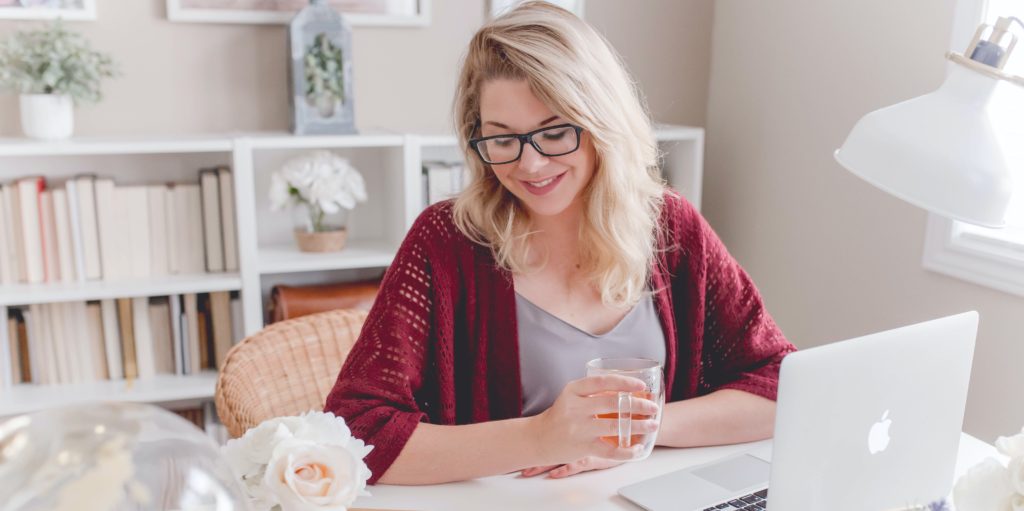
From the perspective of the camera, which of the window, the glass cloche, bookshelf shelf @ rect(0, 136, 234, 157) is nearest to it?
the glass cloche

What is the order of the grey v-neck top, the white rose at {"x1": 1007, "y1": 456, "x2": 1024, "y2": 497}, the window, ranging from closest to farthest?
1. the white rose at {"x1": 1007, "y1": 456, "x2": 1024, "y2": 497}
2. the grey v-neck top
3. the window

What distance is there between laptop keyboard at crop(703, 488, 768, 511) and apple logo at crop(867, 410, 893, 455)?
200 mm

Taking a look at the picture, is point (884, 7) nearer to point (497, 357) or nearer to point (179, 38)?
point (497, 357)

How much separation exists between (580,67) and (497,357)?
53cm

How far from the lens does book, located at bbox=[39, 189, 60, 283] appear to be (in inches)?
92.4

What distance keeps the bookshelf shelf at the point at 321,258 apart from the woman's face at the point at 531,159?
1.16 m

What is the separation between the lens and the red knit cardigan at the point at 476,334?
1355mm

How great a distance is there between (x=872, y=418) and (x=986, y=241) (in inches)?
50.6

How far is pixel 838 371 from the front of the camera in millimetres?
918

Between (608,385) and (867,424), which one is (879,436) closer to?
(867,424)

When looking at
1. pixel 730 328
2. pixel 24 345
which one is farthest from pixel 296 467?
pixel 24 345

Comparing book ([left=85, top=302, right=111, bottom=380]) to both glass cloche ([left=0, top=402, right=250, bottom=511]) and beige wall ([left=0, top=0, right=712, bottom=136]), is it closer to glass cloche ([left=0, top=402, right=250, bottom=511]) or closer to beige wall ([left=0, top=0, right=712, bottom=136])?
beige wall ([left=0, top=0, right=712, bottom=136])

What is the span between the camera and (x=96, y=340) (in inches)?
98.0

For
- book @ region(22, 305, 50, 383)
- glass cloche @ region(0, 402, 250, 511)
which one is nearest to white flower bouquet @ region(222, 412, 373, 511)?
glass cloche @ region(0, 402, 250, 511)
